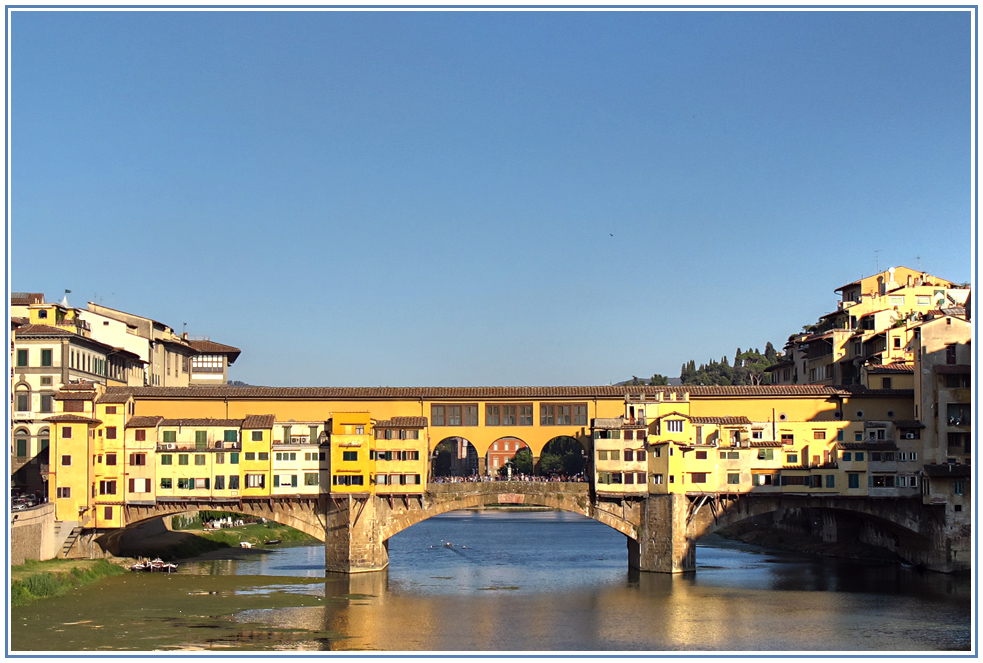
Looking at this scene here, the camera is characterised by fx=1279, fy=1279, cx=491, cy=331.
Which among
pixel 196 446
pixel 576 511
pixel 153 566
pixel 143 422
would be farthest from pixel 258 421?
pixel 576 511

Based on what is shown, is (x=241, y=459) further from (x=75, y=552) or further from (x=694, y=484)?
(x=694, y=484)

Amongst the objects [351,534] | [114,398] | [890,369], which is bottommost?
[351,534]

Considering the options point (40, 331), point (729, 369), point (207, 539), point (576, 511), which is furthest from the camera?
point (729, 369)

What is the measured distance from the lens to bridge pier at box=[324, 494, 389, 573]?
65.0 meters

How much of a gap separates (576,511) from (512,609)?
495 inches

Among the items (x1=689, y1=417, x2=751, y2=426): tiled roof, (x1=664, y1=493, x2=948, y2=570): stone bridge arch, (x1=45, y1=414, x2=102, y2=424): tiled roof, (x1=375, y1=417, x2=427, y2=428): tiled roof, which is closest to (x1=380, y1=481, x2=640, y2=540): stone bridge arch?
(x1=375, y1=417, x2=427, y2=428): tiled roof

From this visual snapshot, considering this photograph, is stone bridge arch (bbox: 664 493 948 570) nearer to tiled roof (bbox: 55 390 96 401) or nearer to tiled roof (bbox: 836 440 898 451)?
tiled roof (bbox: 836 440 898 451)

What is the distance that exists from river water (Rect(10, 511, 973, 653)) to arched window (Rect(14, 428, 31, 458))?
11.2m

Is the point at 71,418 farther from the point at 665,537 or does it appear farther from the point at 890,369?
the point at 890,369

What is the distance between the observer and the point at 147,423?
66.3 metres

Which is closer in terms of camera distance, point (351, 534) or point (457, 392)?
point (351, 534)

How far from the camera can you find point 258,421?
220ft

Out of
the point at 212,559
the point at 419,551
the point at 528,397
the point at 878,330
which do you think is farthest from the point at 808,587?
the point at 212,559

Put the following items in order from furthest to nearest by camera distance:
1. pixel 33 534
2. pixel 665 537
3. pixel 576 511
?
pixel 576 511 → pixel 665 537 → pixel 33 534
